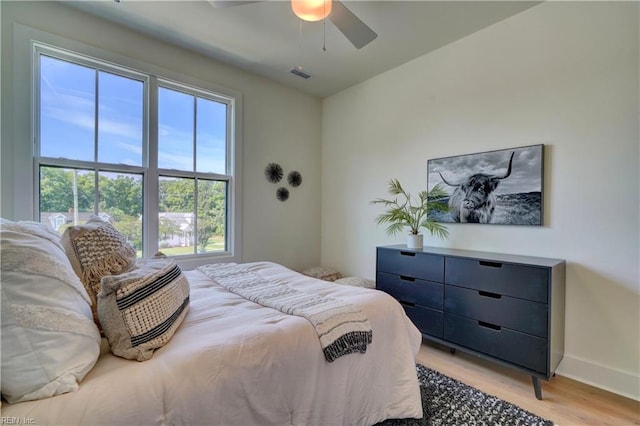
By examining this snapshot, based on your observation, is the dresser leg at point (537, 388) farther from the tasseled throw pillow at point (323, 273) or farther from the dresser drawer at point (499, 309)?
the tasseled throw pillow at point (323, 273)

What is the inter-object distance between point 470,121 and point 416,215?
1.05m

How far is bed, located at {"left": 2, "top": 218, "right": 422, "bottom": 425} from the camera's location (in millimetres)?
860

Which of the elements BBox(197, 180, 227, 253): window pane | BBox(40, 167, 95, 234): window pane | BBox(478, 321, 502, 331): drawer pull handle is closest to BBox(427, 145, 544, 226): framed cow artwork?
BBox(478, 321, 502, 331): drawer pull handle

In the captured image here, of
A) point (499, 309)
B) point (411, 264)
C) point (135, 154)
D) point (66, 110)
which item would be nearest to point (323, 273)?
point (411, 264)

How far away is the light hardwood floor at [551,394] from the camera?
1761 millimetres

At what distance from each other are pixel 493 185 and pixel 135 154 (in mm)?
3335

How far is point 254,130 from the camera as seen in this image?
358cm

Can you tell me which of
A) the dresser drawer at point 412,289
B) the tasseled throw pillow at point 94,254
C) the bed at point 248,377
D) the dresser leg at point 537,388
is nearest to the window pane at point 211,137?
the bed at point 248,377

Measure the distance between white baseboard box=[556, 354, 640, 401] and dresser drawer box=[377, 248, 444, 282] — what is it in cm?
109

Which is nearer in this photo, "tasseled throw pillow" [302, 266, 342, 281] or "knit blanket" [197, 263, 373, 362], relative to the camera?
"knit blanket" [197, 263, 373, 362]

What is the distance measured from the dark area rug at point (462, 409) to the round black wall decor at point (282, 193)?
2577mm

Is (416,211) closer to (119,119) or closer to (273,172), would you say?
(273,172)

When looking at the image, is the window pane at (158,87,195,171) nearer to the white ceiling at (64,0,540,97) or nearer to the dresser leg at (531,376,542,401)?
the white ceiling at (64,0,540,97)

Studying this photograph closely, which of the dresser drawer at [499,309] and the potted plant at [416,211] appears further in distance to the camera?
the potted plant at [416,211]
